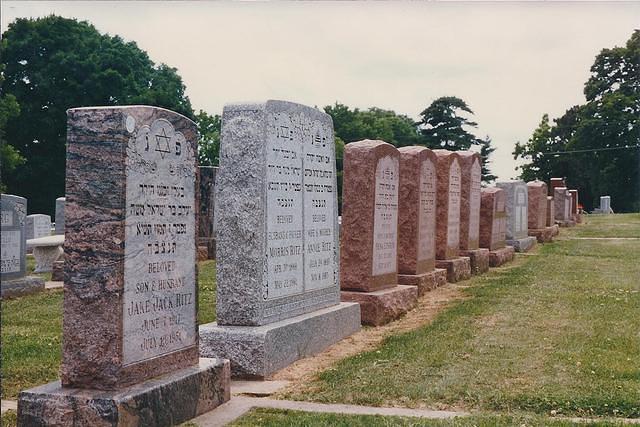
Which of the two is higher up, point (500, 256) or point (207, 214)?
point (207, 214)

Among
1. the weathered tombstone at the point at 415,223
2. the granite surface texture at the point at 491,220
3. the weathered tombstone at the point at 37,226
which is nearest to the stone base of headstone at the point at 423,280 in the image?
the weathered tombstone at the point at 415,223

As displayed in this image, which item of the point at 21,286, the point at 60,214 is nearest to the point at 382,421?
the point at 21,286

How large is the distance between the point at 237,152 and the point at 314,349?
2.16 m

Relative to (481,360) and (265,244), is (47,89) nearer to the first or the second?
(265,244)

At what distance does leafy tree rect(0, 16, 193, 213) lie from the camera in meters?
37.7

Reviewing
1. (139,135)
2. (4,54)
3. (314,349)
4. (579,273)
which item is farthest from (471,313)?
(4,54)

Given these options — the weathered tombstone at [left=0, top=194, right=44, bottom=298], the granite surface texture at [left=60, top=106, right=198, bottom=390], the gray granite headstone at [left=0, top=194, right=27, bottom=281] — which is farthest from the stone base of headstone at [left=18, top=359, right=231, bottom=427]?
the gray granite headstone at [left=0, top=194, right=27, bottom=281]

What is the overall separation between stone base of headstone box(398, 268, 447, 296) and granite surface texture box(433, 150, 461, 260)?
43.6 inches

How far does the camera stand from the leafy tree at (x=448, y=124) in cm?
6544

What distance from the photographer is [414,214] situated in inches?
478

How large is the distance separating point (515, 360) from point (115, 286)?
12.8 feet

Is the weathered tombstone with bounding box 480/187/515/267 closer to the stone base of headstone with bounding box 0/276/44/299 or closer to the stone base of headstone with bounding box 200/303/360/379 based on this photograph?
the stone base of headstone with bounding box 0/276/44/299

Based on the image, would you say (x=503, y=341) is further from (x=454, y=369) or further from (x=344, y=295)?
(x=344, y=295)

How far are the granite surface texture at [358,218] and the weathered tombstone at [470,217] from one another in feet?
18.7
